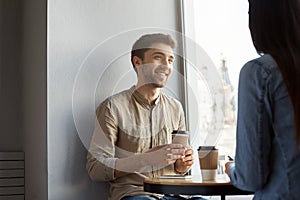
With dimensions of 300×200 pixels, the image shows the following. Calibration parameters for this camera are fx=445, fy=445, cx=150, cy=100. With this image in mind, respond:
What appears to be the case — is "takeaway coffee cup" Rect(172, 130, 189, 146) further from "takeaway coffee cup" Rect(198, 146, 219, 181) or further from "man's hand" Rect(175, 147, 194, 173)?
"takeaway coffee cup" Rect(198, 146, 219, 181)

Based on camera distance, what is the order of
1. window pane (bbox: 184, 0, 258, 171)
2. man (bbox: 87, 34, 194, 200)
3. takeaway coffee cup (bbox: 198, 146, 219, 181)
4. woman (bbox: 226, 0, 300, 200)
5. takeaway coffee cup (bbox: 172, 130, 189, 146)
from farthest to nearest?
1. window pane (bbox: 184, 0, 258, 171)
2. man (bbox: 87, 34, 194, 200)
3. takeaway coffee cup (bbox: 172, 130, 189, 146)
4. takeaway coffee cup (bbox: 198, 146, 219, 181)
5. woman (bbox: 226, 0, 300, 200)

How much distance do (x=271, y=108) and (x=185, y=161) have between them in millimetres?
988

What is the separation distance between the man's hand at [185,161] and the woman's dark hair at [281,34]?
3.10 feet

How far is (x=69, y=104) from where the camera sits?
2.44 metres

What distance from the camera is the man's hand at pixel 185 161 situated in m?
2.08

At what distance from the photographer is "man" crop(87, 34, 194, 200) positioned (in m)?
2.12

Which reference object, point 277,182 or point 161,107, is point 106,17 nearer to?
point 161,107

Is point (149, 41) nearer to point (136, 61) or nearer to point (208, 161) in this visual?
point (136, 61)

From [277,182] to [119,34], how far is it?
1699mm

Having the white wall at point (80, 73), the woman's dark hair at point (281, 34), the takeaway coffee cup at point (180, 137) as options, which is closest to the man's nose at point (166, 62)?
the white wall at point (80, 73)

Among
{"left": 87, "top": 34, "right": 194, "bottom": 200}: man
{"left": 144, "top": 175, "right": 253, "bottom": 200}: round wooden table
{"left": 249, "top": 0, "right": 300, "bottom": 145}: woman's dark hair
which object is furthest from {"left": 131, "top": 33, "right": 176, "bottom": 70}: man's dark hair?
{"left": 249, "top": 0, "right": 300, "bottom": 145}: woman's dark hair

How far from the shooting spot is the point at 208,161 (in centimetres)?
179

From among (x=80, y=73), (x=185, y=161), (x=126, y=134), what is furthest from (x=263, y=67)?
(x=80, y=73)

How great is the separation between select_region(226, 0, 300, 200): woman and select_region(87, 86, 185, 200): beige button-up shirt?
1.04 metres
